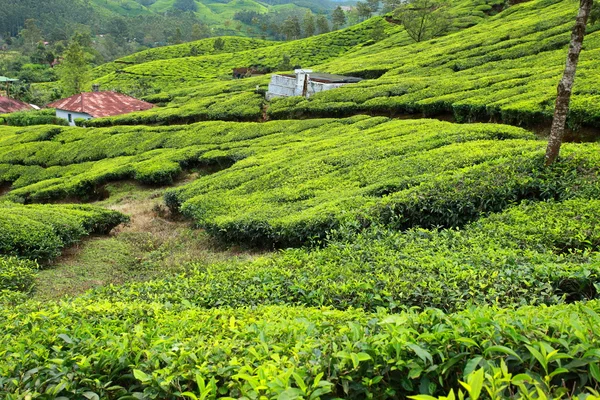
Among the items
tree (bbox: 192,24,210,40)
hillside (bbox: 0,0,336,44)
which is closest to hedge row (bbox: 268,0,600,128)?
tree (bbox: 192,24,210,40)

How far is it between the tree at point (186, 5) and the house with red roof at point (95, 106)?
488ft

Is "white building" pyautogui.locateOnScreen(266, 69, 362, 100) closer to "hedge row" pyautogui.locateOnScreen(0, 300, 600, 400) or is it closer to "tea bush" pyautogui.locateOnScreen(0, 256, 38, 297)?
"tea bush" pyautogui.locateOnScreen(0, 256, 38, 297)

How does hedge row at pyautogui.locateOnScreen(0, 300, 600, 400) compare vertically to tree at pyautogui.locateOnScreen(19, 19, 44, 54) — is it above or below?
below

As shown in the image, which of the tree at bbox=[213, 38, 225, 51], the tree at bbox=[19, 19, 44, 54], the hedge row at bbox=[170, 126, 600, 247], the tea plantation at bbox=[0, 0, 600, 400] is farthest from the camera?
the tree at bbox=[19, 19, 44, 54]

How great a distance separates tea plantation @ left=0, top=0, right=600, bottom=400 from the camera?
2873mm

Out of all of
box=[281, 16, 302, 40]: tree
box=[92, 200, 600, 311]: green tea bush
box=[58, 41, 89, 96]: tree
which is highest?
box=[281, 16, 302, 40]: tree

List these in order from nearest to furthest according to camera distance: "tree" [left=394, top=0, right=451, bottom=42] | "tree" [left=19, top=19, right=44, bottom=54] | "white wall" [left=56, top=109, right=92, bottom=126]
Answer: "white wall" [left=56, top=109, right=92, bottom=126], "tree" [left=394, top=0, right=451, bottom=42], "tree" [left=19, top=19, right=44, bottom=54]

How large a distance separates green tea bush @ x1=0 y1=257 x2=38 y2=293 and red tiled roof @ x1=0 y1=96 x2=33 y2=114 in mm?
47201

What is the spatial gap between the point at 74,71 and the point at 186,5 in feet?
463

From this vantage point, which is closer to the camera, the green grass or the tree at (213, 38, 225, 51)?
the green grass

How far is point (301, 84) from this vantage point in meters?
28.9

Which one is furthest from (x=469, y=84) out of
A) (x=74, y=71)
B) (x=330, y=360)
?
(x=74, y=71)

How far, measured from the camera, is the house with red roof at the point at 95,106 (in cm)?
3831

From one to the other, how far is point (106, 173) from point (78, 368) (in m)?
17.6
